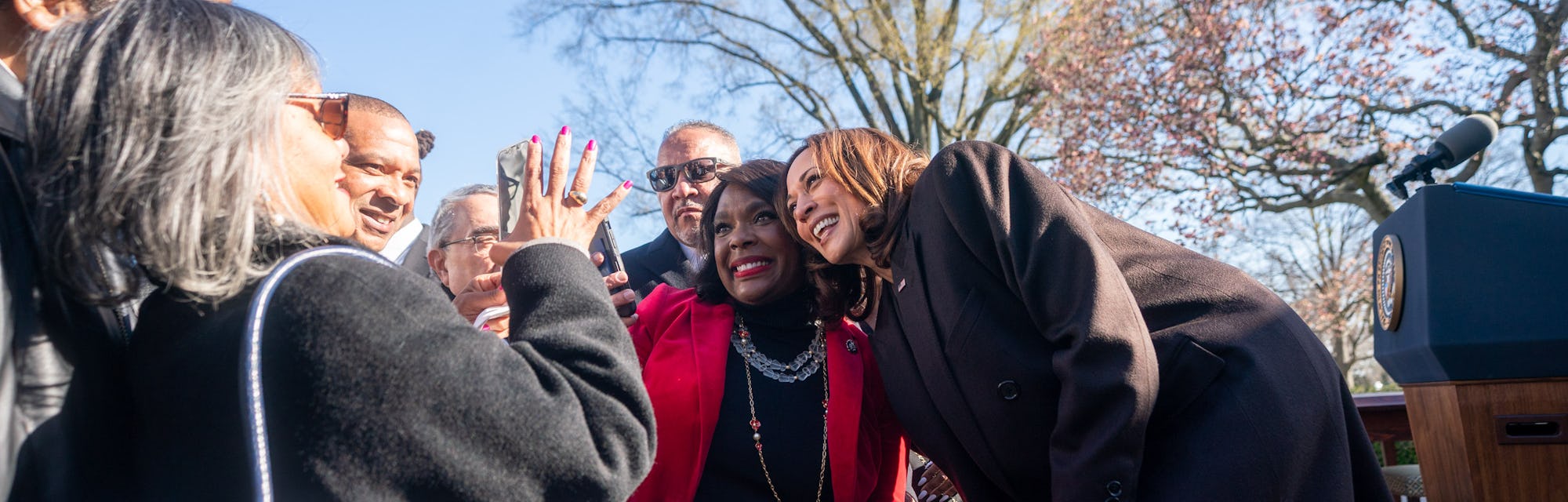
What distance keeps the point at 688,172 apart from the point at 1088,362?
278 cm

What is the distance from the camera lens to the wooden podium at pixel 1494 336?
2.56m

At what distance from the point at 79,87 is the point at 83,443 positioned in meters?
0.40

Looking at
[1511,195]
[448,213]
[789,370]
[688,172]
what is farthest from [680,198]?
[1511,195]

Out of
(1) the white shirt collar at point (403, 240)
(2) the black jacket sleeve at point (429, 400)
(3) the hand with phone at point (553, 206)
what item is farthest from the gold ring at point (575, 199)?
(1) the white shirt collar at point (403, 240)

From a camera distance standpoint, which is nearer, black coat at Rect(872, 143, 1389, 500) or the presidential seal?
black coat at Rect(872, 143, 1389, 500)

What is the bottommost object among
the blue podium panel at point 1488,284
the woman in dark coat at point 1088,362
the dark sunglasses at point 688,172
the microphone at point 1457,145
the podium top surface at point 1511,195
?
the woman in dark coat at point 1088,362

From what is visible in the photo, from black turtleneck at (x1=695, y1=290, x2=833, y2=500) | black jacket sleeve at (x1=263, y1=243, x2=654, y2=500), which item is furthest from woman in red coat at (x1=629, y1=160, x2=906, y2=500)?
black jacket sleeve at (x1=263, y1=243, x2=654, y2=500)

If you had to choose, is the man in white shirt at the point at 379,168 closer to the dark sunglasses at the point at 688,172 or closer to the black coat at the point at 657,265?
the black coat at the point at 657,265

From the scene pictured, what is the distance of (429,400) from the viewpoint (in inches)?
46.0

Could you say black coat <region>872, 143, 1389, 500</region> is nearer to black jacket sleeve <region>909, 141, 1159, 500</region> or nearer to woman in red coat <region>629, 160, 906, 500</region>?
black jacket sleeve <region>909, 141, 1159, 500</region>

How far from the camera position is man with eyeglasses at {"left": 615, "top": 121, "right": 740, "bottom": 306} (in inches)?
173

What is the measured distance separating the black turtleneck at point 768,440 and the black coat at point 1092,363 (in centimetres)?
34

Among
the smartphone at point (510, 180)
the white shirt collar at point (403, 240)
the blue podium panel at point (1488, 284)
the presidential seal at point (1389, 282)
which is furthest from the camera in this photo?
the white shirt collar at point (403, 240)

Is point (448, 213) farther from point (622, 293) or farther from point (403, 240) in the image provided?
point (622, 293)
